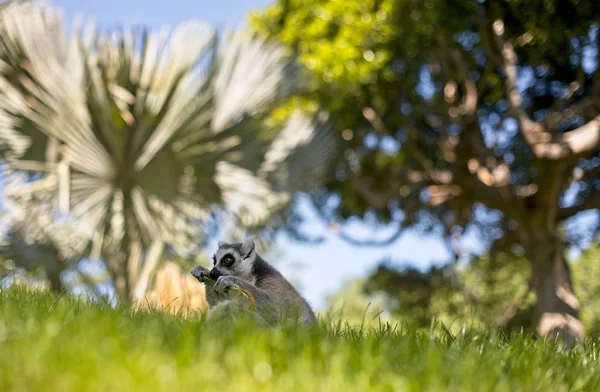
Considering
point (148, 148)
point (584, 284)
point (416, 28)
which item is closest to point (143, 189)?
point (148, 148)

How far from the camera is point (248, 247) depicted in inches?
166

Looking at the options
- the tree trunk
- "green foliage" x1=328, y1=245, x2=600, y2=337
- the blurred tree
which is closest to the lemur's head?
the blurred tree

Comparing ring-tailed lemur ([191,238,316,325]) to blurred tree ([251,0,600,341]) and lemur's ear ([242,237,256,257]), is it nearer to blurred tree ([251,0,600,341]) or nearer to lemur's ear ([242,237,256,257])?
lemur's ear ([242,237,256,257])

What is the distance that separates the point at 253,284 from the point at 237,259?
12.5 inches

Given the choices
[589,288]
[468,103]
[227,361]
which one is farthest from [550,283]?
[227,361]

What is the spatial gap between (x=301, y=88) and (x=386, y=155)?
4793mm

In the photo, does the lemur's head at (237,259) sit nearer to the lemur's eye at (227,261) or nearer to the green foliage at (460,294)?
the lemur's eye at (227,261)

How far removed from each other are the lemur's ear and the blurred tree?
30.5ft

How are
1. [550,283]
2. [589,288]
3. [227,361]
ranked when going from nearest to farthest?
[227,361], [550,283], [589,288]

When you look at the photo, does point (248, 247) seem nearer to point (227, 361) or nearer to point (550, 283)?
point (227, 361)

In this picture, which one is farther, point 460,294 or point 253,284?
point 460,294

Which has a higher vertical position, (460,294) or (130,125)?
(130,125)

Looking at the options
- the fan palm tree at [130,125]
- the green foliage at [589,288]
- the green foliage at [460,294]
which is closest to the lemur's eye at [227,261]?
the fan palm tree at [130,125]

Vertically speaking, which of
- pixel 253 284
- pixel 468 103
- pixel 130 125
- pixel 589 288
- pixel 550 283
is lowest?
pixel 253 284
